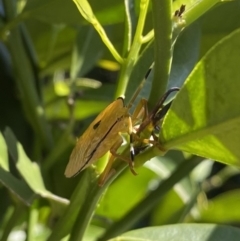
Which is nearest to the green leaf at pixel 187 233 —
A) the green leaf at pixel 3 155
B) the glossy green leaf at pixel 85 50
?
the green leaf at pixel 3 155

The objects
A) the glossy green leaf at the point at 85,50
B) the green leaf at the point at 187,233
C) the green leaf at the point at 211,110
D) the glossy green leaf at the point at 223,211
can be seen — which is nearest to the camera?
the green leaf at the point at 211,110

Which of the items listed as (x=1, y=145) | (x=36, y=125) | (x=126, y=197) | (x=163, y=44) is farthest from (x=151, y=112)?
(x=126, y=197)

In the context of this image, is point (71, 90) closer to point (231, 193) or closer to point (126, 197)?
point (126, 197)

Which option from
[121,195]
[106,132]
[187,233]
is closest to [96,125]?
[106,132]

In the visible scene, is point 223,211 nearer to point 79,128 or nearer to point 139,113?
point 79,128

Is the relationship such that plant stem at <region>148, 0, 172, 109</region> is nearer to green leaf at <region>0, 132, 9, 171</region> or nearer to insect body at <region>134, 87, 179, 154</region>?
insect body at <region>134, 87, 179, 154</region>

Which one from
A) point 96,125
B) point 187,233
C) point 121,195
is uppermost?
point 96,125

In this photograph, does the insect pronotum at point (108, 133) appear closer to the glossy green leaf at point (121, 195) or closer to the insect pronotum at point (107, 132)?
the insect pronotum at point (107, 132)
